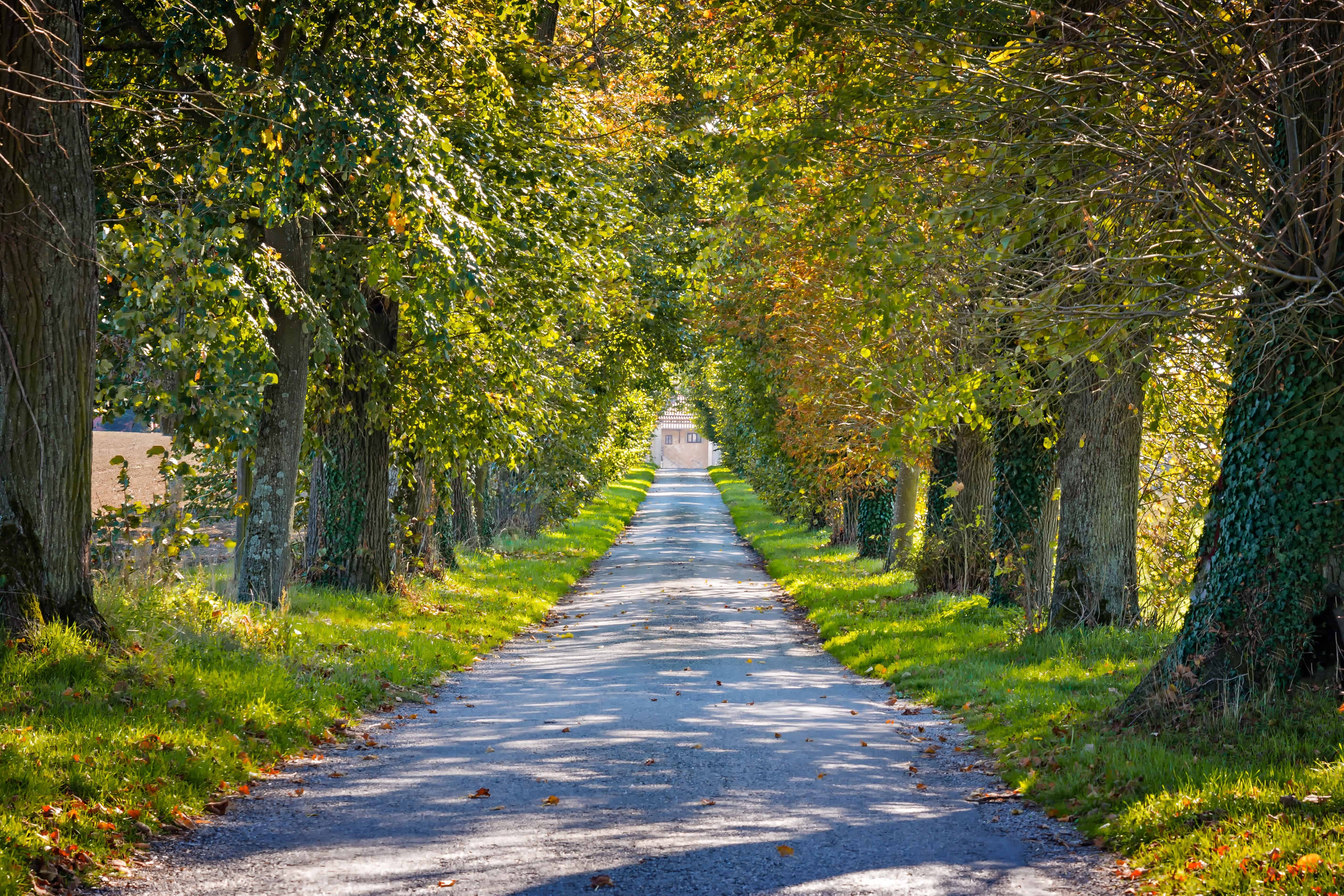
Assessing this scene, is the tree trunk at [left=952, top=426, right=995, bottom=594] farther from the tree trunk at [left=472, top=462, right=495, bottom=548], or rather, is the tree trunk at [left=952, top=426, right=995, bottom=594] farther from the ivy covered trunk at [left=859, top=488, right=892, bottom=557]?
the tree trunk at [left=472, top=462, right=495, bottom=548]

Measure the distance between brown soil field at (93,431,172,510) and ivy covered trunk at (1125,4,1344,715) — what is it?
20.9m

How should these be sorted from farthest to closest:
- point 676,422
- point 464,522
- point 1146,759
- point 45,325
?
point 676,422 → point 464,522 → point 45,325 → point 1146,759

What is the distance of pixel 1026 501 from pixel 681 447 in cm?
14246

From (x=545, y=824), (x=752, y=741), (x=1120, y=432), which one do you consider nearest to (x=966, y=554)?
(x=1120, y=432)

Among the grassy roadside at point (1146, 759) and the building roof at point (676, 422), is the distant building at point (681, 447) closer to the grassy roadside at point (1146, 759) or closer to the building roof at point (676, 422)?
the building roof at point (676, 422)

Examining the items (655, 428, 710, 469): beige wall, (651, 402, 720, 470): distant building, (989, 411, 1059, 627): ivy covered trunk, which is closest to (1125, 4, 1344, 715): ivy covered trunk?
(989, 411, 1059, 627): ivy covered trunk

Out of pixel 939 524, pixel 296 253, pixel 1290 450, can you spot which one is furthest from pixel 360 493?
pixel 1290 450

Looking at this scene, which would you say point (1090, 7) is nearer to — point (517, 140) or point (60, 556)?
point (517, 140)

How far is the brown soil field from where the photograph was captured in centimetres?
3025

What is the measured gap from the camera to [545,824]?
22.0 feet

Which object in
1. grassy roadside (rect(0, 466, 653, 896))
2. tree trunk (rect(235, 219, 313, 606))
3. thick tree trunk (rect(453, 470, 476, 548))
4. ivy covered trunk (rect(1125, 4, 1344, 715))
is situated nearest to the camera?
grassy roadside (rect(0, 466, 653, 896))

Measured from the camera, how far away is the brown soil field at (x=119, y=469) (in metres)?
30.2

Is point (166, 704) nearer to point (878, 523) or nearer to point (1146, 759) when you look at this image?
point (1146, 759)

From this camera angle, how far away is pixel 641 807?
7125mm
